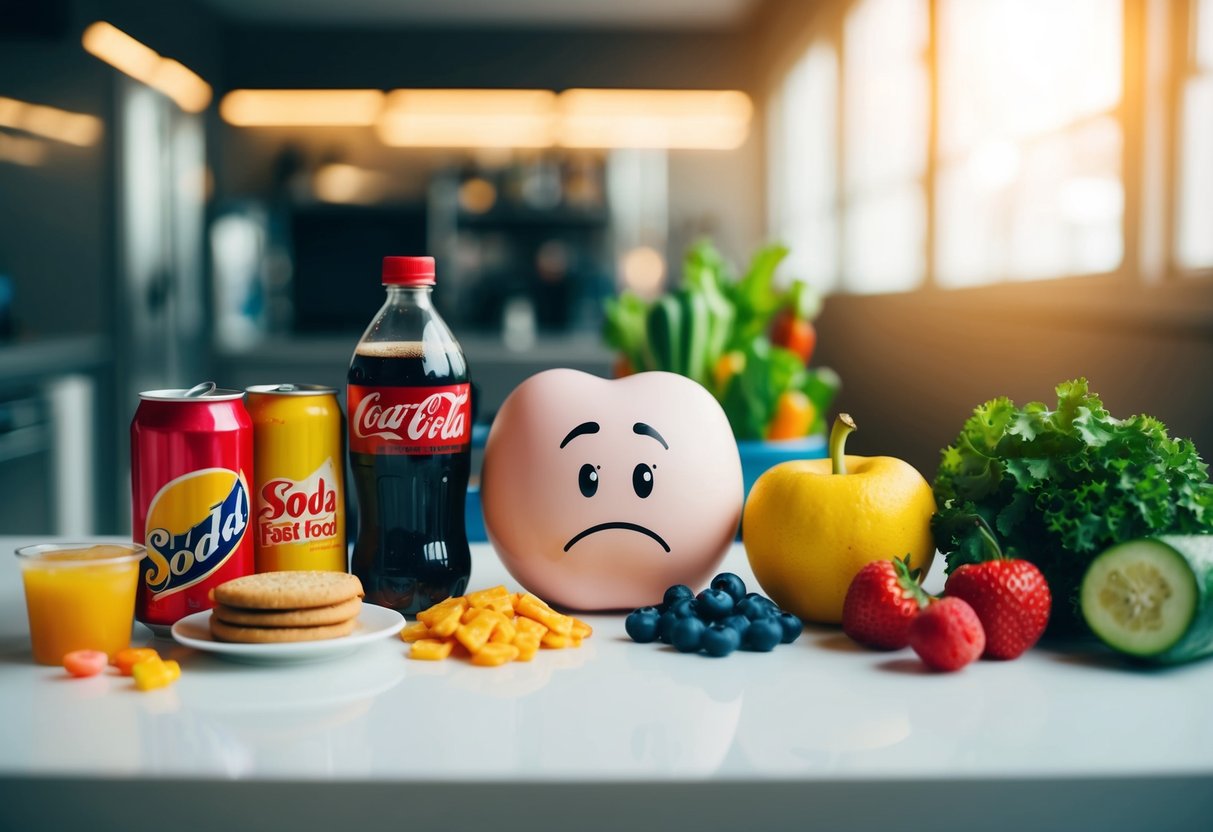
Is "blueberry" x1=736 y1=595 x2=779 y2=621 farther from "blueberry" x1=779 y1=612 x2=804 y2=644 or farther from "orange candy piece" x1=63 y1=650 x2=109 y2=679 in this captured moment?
"orange candy piece" x1=63 y1=650 x2=109 y2=679

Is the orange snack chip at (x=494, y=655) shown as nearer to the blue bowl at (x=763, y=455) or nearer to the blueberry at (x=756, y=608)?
the blueberry at (x=756, y=608)

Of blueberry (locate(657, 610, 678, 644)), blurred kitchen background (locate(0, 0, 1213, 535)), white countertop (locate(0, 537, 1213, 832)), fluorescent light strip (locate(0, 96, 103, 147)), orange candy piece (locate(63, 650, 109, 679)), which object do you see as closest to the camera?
white countertop (locate(0, 537, 1213, 832))

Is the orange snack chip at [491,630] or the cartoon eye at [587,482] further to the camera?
the cartoon eye at [587,482]

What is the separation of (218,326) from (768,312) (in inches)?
203

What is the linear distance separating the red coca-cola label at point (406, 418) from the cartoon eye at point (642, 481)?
15cm

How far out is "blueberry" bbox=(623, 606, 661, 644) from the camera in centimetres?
86

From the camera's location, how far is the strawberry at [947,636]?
2.53 feet

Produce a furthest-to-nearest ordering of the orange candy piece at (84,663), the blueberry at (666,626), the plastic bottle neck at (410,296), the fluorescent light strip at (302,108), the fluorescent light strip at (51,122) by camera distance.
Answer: the fluorescent light strip at (302,108), the fluorescent light strip at (51,122), the plastic bottle neck at (410,296), the blueberry at (666,626), the orange candy piece at (84,663)

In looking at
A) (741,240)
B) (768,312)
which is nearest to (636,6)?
(741,240)

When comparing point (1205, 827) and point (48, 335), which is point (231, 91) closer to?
point (48, 335)

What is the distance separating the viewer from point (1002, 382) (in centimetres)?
285

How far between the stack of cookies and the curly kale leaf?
0.50m

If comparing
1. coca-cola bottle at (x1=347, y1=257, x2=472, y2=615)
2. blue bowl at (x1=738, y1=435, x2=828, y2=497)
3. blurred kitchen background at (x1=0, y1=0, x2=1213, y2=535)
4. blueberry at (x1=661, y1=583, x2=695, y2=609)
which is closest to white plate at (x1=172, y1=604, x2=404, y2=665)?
coca-cola bottle at (x1=347, y1=257, x2=472, y2=615)

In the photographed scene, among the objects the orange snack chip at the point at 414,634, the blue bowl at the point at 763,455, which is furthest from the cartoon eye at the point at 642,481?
the blue bowl at the point at 763,455
